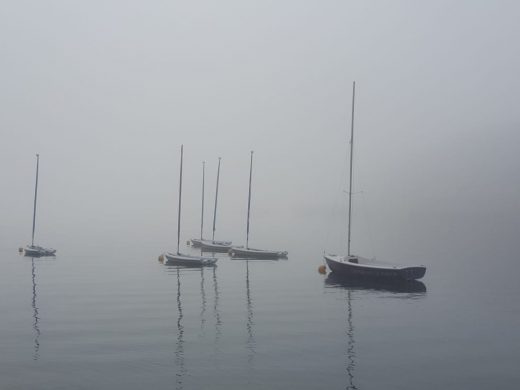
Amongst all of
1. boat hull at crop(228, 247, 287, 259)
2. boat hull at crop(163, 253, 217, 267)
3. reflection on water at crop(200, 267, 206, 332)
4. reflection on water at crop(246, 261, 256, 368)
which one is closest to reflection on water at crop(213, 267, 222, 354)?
reflection on water at crop(200, 267, 206, 332)

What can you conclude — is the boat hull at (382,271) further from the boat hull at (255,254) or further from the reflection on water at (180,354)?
the boat hull at (255,254)

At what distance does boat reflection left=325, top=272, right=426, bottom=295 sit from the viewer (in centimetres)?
5569

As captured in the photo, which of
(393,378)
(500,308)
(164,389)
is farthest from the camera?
(500,308)

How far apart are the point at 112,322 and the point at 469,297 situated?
3518 centimetres

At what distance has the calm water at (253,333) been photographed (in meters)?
25.0

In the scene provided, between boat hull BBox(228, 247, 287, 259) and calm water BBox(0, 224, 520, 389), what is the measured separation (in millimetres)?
23035

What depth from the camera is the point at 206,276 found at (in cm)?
6606

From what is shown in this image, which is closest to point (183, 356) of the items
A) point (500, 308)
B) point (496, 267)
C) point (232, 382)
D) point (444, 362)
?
point (232, 382)

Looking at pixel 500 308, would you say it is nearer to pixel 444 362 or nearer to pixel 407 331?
pixel 407 331

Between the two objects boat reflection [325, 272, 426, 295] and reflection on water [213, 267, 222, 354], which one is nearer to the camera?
reflection on water [213, 267, 222, 354]

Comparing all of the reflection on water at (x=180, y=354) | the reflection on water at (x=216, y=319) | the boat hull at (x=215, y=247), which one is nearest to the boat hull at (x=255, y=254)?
the boat hull at (x=215, y=247)

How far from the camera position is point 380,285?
58344 mm

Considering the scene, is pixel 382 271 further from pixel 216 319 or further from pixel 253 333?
pixel 253 333

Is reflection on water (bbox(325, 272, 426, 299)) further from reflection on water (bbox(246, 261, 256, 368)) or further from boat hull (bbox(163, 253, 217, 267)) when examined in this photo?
boat hull (bbox(163, 253, 217, 267))
